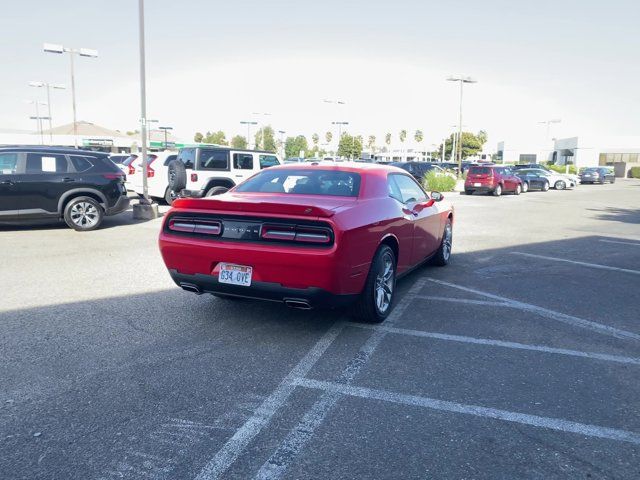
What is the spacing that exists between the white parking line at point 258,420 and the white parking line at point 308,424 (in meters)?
0.19

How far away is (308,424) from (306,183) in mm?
2994

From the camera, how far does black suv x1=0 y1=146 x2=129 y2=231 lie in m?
10.1

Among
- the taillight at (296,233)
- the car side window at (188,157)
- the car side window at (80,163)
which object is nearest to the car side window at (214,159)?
the car side window at (188,157)

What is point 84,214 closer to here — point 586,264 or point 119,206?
point 119,206

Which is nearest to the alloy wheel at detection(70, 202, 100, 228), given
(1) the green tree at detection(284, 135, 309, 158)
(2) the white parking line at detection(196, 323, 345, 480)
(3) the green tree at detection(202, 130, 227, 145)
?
(2) the white parking line at detection(196, 323, 345, 480)

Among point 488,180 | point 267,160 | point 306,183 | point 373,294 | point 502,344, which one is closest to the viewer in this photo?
point 502,344

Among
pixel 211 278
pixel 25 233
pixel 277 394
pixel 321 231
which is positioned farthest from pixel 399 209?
pixel 25 233

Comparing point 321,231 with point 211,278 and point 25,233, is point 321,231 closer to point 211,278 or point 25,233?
point 211,278

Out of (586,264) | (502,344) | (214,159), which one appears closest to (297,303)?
(502,344)

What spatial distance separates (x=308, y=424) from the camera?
10.3ft

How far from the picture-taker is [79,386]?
358 centimetres

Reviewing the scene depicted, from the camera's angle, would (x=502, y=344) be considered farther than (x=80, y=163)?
No

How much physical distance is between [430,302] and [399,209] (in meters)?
1.18

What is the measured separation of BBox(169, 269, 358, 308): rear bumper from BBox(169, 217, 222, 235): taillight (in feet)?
1.30
